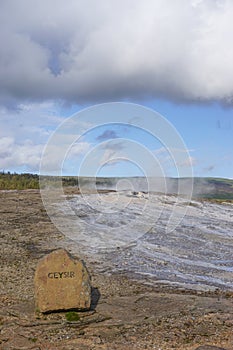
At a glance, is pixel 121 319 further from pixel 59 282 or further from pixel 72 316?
pixel 59 282

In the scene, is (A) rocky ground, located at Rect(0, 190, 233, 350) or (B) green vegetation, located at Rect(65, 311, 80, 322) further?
(B) green vegetation, located at Rect(65, 311, 80, 322)

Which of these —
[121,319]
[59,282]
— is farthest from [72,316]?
[121,319]

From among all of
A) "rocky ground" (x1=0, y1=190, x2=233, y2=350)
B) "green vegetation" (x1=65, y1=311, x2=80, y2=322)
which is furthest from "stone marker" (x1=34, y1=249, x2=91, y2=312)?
"rocky ground" (x1=0, y1=190, x2=233, y2=350)

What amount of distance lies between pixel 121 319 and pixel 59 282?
153cm

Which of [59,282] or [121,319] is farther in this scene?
[121,319]

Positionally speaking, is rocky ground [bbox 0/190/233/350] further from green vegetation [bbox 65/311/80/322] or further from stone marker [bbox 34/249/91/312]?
stone marker [bbox 34/249/91/312]

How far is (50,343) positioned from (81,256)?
9.61 meters

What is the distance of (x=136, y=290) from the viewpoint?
43.2ft

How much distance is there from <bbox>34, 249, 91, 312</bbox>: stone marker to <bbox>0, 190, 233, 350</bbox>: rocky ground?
0.30m

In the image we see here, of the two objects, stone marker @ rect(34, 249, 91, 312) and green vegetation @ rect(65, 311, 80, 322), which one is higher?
stone marker @ rect(34, 249, 91, 312)

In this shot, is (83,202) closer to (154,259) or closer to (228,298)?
(154,259)

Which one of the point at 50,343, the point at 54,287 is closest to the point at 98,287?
the point at 54,287

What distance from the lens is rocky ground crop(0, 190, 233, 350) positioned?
8.84 metres

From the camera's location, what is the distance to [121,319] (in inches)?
398
